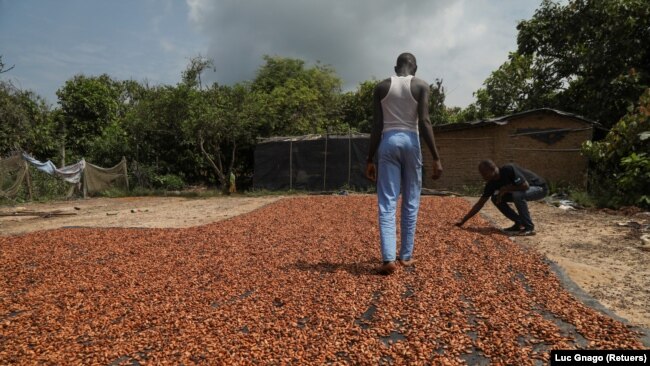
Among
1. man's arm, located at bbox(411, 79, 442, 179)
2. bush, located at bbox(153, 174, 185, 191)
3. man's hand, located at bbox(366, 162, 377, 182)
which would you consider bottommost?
bush, located at bbox(153, 174, 185, 191)

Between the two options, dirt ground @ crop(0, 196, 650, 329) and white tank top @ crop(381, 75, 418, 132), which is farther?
white tank top @ crop(381, 75, 418, 132)

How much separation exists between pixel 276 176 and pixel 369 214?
623 centimetres

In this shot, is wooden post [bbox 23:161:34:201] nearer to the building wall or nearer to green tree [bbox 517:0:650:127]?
the building wall

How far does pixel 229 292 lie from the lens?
102 inches

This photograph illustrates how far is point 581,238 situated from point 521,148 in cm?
580

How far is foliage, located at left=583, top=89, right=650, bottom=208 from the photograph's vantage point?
22.2ft

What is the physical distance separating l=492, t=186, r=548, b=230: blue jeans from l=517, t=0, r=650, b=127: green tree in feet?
19.0

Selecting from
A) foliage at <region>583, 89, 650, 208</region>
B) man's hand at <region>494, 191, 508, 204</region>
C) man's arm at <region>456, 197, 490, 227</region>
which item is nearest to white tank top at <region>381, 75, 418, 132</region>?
man's arm at <region>456, 197, 490, 227</region>

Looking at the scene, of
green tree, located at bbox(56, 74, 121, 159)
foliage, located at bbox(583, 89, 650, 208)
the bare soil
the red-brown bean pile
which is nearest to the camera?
the red-brown bean pile

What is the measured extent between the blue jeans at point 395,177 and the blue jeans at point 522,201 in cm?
224

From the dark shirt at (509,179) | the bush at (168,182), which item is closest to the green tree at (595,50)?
the dark shirt at (509,179)

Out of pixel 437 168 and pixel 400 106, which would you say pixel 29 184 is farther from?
pixel 437 168

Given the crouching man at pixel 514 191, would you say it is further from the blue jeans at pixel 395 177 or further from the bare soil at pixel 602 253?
the blue jeans at pixel 395 177

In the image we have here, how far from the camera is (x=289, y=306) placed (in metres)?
2.29
